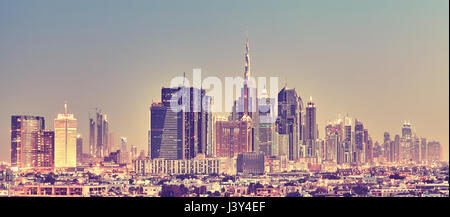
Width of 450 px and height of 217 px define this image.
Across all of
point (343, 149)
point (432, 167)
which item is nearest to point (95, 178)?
point (343, 149)

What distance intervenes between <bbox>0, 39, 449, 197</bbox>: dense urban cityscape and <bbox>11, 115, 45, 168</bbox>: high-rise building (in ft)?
0.21

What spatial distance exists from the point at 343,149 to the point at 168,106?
12.3 metres

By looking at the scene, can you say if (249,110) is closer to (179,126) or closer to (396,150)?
(179,126)

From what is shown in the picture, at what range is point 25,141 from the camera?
40.2m

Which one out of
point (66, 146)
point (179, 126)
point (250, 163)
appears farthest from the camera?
point (179, 126)

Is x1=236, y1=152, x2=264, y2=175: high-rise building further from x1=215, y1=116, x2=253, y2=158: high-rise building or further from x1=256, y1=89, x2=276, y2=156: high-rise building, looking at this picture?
x1=256, y1=89, x2=276, y2=156: high-rise building

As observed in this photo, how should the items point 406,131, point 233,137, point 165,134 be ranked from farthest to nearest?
1. point 165,134
2. point 233,137
3. point 406,131

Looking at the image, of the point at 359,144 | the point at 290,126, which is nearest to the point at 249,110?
the point at 290,126

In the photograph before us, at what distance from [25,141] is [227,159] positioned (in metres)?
10.9

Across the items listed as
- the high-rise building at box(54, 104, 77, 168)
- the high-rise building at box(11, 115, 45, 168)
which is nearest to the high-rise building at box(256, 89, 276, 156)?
the high-rise building at box(54, 104, 77, 168)

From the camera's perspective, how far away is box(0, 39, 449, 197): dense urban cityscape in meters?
34.0

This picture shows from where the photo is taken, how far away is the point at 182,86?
4653 cm

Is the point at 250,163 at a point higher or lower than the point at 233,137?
lower

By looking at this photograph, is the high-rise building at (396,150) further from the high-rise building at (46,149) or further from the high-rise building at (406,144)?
the high-rise building at (46,149)
